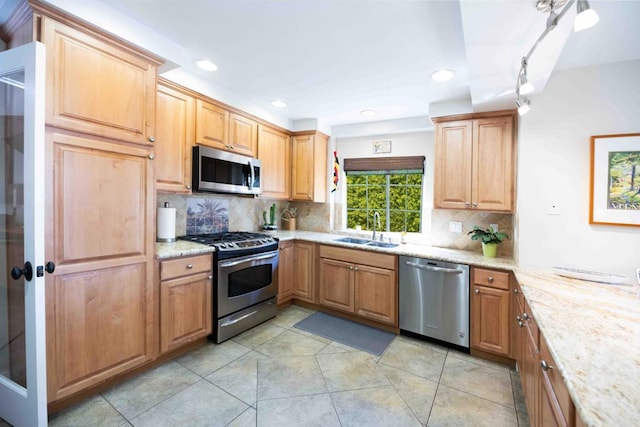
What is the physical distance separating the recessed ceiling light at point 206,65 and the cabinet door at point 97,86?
437mm

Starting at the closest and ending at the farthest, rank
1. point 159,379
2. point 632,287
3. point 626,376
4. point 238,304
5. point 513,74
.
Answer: point 626,376, point 632,287, point 513,74, point 159,379, point 238,304

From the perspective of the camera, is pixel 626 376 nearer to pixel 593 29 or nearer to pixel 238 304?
pixel 593 29

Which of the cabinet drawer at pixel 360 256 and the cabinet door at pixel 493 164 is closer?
the cabinet door at pixel 493 164

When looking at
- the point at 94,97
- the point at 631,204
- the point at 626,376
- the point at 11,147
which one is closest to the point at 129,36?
the point at 94,97

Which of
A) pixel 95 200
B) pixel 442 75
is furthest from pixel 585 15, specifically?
pixel 95 200

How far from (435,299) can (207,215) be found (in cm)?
265

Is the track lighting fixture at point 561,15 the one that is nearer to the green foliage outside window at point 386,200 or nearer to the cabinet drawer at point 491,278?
the cabinet drawer at point 491,278

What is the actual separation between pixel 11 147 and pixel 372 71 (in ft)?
8.49

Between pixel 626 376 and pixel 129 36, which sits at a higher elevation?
pixel 129 36

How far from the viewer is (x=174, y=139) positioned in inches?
102

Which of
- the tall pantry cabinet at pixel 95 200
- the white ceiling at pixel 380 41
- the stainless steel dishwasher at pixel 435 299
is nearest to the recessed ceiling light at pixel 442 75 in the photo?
the white ceiling at pixel 380 41

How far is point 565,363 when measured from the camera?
3.11ft

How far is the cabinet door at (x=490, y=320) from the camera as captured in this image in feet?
7.86

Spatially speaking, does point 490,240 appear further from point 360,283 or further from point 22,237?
point 22,237
